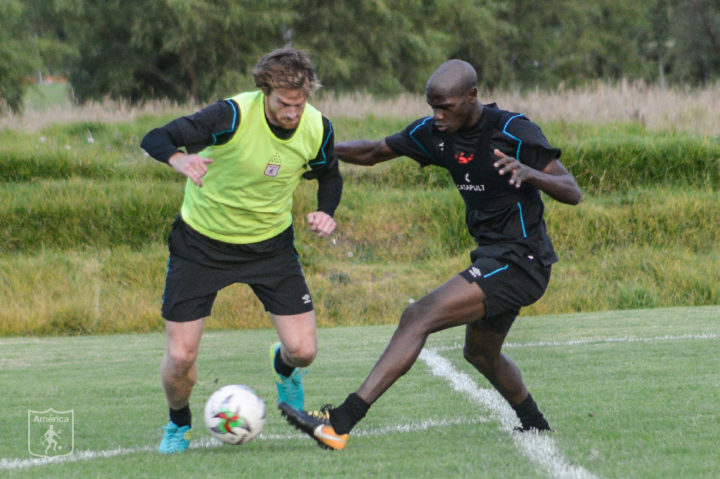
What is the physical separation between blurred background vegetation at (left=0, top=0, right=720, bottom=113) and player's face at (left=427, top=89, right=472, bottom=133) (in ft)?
56.7

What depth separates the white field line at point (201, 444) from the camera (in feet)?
16.3

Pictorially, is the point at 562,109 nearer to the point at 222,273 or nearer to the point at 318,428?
the point at 222,273

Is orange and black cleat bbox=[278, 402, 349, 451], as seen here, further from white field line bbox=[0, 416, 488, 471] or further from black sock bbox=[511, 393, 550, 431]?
black sock bbox=[511, 393, 550, 431]

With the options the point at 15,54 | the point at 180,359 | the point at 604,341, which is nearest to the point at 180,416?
the point at 180,359

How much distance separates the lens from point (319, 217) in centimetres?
534

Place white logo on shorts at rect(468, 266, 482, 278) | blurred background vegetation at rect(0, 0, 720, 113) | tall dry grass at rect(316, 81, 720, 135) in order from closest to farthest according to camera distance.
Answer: white logo on shorts at rect(468, 266, 482, 278)
tall dry grass at rect(316, 81, 720, 135)
blurred background vegetation at rect(0, 0, 720, 113)

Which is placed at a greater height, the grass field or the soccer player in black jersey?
the soccer player in black jersey

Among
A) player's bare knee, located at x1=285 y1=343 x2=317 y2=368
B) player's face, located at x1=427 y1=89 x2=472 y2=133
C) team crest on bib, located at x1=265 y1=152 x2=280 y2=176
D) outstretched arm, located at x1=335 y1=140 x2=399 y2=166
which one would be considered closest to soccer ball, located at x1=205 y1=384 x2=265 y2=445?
player's bare knee, located at x1=285 y1=343 x2=317 y2=368

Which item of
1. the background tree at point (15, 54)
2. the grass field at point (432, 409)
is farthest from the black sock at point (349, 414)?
the background tree at point (15, 54)

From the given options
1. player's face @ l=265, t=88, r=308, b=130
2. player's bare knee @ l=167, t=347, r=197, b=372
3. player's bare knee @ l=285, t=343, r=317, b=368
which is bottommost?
player's bare knee @ l=285, t=343, r=317, b=368

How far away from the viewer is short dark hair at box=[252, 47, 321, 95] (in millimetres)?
5090

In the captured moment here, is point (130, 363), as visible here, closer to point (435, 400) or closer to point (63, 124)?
point (435, 400)

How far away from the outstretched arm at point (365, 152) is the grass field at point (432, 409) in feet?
5.40

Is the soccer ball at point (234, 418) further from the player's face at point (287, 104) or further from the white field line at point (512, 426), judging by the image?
the player's face at point (287, 104)
